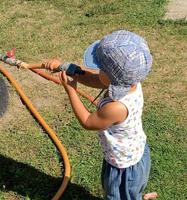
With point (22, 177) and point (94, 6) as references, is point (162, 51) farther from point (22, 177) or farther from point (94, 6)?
point (22, 177)

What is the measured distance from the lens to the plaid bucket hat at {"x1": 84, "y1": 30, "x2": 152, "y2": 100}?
256cm

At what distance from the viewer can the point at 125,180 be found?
10.3 ft

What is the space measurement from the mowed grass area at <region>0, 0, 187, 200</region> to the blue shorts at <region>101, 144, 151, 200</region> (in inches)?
29.7

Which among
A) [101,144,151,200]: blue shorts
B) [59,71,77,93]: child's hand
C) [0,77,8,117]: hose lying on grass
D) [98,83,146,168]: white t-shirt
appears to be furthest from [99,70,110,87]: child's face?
[0,77,8,117]: hose lying on grass

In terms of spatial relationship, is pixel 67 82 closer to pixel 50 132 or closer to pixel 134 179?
pixel 134 179

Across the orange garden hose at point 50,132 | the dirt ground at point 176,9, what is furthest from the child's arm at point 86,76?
the dirt ground at point 176,9

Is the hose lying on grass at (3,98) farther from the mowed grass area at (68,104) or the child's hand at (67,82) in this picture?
the child's hand at (67,82)

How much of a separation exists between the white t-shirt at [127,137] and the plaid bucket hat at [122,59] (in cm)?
15

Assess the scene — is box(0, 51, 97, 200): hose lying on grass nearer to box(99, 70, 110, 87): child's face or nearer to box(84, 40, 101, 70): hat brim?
box(84, 40, 101, 70): hat brim

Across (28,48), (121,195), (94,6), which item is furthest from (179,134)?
(94,6)

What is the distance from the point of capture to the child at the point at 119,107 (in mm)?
2586

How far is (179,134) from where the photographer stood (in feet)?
15.0

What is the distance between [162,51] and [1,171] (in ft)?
8.79

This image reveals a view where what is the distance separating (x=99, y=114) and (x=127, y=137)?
28cm
